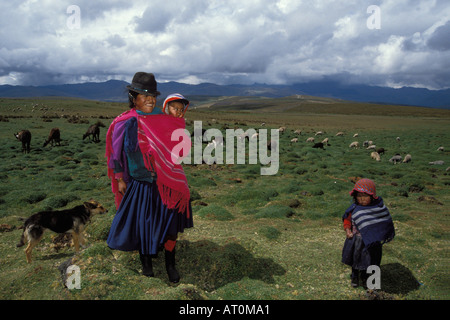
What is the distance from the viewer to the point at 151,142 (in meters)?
3.72

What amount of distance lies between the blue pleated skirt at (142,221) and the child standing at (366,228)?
258cm

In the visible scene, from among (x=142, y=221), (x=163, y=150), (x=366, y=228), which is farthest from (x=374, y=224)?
(x=142, y=221)

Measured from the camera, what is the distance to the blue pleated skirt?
3.77 meters

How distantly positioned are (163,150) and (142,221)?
0.98 metres

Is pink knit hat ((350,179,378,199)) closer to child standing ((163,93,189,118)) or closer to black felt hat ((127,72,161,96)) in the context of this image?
child standing ((163,93,189,118))

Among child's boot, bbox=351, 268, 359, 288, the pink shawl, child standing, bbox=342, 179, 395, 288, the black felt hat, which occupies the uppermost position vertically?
the black felt hat

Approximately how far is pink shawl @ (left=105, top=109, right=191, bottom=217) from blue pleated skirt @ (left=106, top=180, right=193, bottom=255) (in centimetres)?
15

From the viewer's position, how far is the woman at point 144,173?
3721 mm

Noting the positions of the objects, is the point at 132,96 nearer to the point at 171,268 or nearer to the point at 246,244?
the point at 171,268

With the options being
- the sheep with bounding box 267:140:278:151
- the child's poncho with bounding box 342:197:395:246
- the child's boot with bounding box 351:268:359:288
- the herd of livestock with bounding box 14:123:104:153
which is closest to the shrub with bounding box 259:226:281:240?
the child's boot with bounding box 351:268:359:288

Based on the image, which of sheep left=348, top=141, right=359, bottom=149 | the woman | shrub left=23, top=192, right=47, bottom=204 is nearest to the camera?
the woman

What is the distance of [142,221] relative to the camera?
→ 3.77m

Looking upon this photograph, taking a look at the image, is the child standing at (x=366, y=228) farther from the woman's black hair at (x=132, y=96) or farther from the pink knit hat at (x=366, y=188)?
the woman's black hair at (x=132, y=96)
